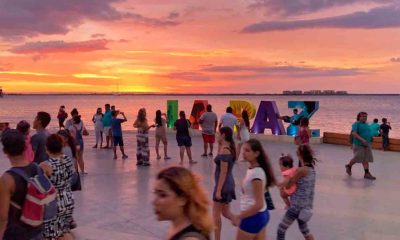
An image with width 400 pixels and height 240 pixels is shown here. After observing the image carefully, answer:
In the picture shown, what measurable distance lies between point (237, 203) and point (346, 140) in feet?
38.6

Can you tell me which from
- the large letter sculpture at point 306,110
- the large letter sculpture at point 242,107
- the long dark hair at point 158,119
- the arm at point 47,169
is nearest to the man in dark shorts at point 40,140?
the arm at point 47,169

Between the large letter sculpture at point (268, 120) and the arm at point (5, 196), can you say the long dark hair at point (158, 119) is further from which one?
the arm at point (5, 196)

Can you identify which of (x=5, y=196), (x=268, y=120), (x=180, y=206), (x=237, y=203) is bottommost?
(x=237, y=203)

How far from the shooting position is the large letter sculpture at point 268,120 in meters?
21.6

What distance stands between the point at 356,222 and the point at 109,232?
12.6ft

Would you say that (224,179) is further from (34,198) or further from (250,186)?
(34,198)

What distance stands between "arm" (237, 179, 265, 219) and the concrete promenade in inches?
88.3

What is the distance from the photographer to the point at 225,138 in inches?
242

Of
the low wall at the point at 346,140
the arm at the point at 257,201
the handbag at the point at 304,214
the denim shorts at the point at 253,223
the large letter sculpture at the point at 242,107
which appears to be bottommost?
the low wall at the point at 346,140

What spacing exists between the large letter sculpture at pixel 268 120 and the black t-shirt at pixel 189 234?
19.4 m

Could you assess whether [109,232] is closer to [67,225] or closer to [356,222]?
[67,225]

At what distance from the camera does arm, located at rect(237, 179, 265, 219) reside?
182 inches

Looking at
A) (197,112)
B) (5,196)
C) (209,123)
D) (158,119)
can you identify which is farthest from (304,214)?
(197,112)

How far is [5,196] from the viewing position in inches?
140
